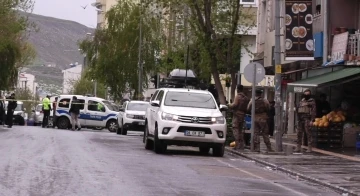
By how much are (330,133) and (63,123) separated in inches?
833

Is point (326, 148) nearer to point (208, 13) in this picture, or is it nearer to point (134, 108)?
point (208, 13)

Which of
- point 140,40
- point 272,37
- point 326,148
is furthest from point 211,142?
point 140,40

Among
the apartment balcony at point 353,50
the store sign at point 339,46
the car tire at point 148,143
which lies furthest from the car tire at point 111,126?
the car tire at point 148,143

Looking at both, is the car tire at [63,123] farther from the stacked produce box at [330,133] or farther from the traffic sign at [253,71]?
the traffic sign at [253,71]

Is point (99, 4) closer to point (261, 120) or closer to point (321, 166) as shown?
point (261, 120)

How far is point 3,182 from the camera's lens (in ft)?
48.9

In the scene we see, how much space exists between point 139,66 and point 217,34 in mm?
34240

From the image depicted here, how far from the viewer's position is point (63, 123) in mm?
49688

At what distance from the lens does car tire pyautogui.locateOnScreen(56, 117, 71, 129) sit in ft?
163

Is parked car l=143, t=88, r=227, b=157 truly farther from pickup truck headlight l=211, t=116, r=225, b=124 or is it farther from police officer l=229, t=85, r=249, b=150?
police officer l=229, t=85, r=249, b=150

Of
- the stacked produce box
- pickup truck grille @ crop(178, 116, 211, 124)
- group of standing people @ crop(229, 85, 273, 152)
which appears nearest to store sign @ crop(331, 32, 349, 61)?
the stacked produce box

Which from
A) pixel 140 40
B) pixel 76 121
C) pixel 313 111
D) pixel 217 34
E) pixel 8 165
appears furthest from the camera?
pixel 140 40

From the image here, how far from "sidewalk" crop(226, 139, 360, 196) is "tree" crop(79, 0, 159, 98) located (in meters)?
45.0

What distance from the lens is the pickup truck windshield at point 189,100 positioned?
25.7 meters
